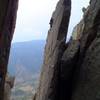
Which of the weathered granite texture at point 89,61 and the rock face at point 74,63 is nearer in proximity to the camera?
the weathered granite texture at point 89,61

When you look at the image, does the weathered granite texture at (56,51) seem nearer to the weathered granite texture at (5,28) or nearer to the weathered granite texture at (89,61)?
the weathered granite texture at (89,61)

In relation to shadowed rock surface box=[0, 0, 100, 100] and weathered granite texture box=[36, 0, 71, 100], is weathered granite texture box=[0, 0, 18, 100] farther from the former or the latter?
weathered granite texture box=[36, 0, 71, 100]

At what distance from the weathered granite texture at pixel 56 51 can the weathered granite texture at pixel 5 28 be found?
2.68 metres

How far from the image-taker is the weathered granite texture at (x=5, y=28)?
20.3 m

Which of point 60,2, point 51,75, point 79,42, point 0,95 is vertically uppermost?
point 60,2

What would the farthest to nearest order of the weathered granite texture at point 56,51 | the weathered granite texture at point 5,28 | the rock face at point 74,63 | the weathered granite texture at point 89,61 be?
1. the weathered granite texture at point 56,51
2. the weathered granite texture at point 5,28
3. the rock face at point 74,63
4. the weathered granite texture at point 89,61

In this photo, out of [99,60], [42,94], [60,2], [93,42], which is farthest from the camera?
[60,2]

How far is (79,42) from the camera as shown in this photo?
23.0 metres

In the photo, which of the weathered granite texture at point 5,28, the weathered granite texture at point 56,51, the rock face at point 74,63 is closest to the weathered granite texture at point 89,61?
the rock face at point 74,63

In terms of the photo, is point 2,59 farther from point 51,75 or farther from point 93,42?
point 93,42

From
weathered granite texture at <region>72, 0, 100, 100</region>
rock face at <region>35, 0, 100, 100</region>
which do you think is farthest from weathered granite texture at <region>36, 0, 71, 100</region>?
weathered granite texture at <region>72, 0, 100, 100</region>

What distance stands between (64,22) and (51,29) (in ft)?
9.93

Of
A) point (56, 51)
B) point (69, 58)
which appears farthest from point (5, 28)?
point (69, 58)

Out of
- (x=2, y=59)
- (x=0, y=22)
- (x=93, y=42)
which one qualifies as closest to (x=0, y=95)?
(x=2, y=59)
